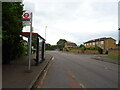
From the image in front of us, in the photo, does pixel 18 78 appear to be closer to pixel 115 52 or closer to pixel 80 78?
pixel 80 78

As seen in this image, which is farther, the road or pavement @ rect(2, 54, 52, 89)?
the road

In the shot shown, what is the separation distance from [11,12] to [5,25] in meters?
0.83

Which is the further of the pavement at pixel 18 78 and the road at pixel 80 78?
the road at pixel 80 78

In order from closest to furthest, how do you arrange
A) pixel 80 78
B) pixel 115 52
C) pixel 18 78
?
pixel 18 78, pixel 80 78, pixel 115 52

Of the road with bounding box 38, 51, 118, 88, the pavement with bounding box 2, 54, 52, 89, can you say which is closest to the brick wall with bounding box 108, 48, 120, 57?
the road with bounding box 38, 51, 118, 88

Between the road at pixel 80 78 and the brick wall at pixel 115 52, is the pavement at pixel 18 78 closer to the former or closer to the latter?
the road at pixel 80 78

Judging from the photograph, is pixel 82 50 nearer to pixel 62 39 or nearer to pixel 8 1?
pixel 8 1

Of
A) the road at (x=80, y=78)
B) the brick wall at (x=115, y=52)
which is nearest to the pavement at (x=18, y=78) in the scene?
the road at (x=80, y=78)

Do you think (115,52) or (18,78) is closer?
(18,78)

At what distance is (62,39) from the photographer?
391 ft

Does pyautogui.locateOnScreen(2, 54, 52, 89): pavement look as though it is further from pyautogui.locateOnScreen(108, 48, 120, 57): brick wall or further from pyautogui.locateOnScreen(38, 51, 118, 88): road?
pyautogui.locateOnScreen(108, 48, 120, 57): brick wall

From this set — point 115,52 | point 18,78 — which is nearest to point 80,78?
point 18,78

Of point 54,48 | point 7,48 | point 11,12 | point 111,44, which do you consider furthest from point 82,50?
point 54,48

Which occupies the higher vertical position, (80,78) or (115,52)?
(115,52)
